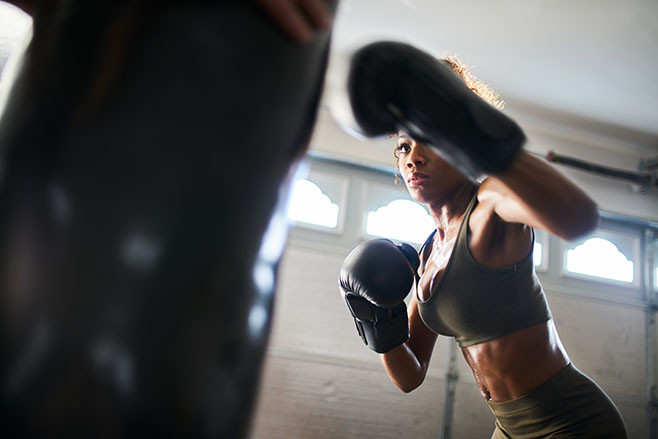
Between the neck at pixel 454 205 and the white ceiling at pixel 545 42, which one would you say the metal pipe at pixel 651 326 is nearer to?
the white ceiling at pixel 545 42

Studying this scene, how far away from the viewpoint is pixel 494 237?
1.33 metres

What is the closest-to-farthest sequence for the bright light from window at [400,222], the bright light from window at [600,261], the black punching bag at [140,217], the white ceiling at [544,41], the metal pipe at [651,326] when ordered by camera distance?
the black punching bag at [140,217]
the white ceiling at [544,41]
the bright light from window at [400,222]
the metal pipe at [651,326]
the bright light from window at [600,261]

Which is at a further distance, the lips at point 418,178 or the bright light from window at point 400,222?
the bright light from window at point 400,222

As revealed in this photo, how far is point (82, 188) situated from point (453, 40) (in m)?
3.82

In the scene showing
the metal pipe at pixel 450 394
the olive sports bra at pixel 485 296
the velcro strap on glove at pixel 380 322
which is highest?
the olive sports bra at pixel 485 296

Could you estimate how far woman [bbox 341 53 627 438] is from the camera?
1.32m

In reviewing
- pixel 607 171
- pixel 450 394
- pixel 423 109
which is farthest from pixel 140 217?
pixel 607 171

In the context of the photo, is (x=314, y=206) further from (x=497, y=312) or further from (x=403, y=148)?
(x=497, y=312)

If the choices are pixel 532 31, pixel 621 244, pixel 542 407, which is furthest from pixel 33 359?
pixel 621 244

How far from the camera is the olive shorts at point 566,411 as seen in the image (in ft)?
4.34

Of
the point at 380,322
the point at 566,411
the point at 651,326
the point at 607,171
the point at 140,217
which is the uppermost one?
the point at 140,217

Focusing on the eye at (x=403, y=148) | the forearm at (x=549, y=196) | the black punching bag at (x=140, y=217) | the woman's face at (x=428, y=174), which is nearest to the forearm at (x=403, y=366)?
the woman's face at (x=428, y=174)

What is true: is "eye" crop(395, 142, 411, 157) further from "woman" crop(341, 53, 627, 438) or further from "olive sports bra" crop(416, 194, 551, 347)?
"olive sports bra" crop(416, 194, 551, 347)

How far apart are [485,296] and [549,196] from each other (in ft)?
1.70
